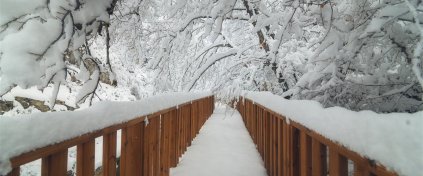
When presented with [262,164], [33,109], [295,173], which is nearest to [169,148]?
[262,164]

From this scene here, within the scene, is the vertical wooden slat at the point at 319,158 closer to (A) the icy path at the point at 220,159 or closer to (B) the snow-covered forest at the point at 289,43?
(B) the snow-covered forest at the point at 289,43

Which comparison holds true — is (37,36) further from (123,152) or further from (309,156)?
(309,156)

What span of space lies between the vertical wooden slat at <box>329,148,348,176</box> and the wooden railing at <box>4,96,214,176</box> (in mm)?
1250

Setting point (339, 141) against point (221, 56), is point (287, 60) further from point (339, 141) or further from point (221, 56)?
point (339, 141)

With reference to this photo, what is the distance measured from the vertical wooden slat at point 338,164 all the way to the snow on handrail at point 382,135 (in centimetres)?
10

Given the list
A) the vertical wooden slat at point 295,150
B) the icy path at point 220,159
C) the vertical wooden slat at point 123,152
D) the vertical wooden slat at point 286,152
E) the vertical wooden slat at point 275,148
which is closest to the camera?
the vertical wooden slat at point 123,152

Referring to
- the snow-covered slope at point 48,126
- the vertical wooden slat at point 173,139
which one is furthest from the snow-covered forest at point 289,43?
the vertical wooden slat at point 173,139

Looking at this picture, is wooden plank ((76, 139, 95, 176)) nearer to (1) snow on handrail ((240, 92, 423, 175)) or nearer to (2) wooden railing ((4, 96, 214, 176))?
(2) wooden railing ((4, 96, 214, 176))

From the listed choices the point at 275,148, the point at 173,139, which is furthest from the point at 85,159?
A: the point at 173,139

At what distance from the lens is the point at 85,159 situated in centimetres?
184

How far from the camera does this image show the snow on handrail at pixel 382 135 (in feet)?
3.24

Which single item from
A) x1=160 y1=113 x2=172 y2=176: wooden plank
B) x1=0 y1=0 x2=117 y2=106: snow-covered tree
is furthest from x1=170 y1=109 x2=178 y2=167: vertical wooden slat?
x1=0 y1=0 x2=117 y2=106: snow-covered tree

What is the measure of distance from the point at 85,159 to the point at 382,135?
1.42 meters

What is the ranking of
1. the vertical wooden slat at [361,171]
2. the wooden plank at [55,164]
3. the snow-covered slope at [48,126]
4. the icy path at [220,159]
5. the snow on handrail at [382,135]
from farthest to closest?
the icy path at [220,159] → the wooden plank at [55,164] → the vertical wooden slat at [361,171] → the snow-covered slope at [48,126] → the snow on handrail at [382,135]
